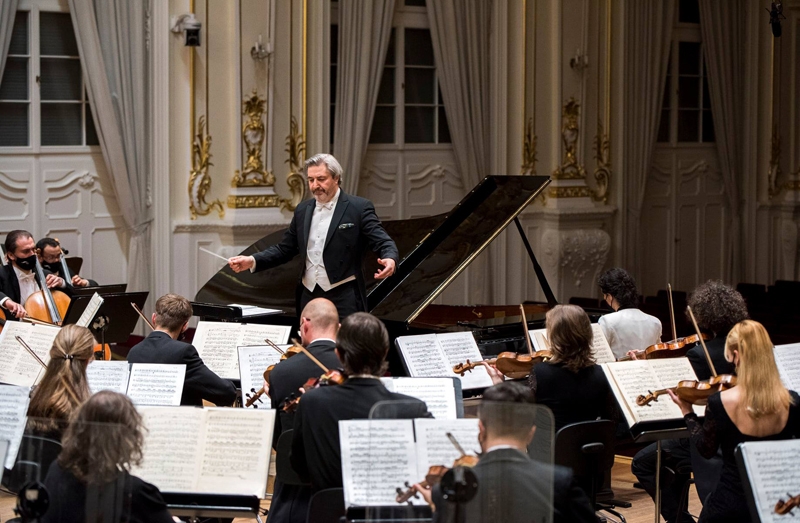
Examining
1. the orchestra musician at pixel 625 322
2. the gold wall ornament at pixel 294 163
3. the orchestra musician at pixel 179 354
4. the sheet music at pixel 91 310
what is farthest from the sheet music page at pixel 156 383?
the gold wall ornament at pixel 294 163

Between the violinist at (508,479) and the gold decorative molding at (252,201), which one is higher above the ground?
the gold decorative molding at (252,201)

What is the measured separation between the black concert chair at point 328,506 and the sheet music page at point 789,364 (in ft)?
6.37

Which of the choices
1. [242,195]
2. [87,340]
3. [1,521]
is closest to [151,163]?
[242,195]

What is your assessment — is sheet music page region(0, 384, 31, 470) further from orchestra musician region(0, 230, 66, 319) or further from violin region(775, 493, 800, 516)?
orchestra musician region(0, 230, 66, 319)

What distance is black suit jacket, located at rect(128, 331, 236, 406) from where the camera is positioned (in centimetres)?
→ 423

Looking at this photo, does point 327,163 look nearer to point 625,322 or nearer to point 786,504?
point 625,322

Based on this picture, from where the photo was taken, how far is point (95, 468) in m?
2.65

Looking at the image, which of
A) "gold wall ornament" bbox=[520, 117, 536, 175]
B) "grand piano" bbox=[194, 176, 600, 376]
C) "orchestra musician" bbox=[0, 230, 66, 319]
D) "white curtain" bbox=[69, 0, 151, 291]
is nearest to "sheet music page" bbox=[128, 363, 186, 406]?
"grand piano" bbox=[194, 176, 600, 376]

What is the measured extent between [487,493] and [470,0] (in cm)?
812

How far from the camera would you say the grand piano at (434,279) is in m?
5.62

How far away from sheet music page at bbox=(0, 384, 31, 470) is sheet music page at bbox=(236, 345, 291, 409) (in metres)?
0.99

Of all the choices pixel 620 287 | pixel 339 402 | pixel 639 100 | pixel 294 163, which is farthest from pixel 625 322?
pixel 639 100

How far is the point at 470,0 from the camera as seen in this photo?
1008 cm

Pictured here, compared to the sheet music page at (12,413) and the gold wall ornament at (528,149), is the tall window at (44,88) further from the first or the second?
the sheet music page at (12,413)
